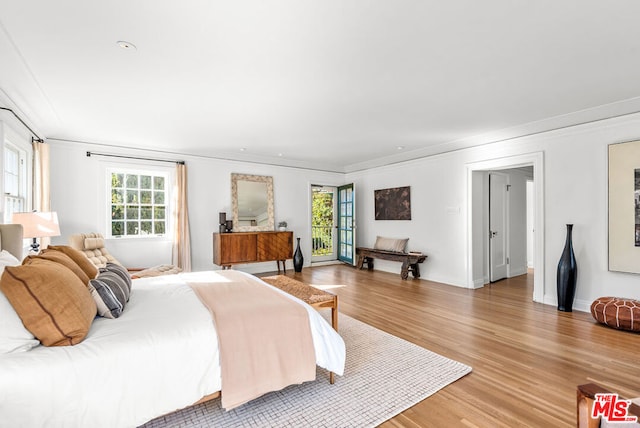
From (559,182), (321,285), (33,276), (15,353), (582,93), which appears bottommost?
(321,285)

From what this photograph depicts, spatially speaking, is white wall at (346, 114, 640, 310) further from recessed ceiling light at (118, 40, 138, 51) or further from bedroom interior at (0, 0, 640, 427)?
recessed ceiling light at (118, 40, 138, 51)

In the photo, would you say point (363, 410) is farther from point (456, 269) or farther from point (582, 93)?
point (456, 269)

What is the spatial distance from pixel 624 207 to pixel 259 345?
436cm

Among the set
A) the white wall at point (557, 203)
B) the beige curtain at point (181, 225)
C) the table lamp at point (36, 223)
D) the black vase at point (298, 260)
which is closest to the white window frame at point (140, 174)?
the beige curtain at point (181, 225)

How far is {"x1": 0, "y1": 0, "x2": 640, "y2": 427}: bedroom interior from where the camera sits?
1979 millimetres

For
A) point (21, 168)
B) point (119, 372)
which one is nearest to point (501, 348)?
point (119, 372)

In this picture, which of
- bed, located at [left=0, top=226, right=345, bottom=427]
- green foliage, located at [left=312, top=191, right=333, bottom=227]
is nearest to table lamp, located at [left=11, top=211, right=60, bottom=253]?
bed, located at [left=0, top=226, right=345, bottom=427]

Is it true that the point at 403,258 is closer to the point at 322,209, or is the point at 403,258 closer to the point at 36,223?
the point at 322,209

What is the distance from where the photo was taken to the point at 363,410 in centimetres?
194

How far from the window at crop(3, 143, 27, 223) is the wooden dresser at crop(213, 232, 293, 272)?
2696 millimetres

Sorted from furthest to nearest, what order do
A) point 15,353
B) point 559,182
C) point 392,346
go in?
point 559,182
point 392,346
point 15,353

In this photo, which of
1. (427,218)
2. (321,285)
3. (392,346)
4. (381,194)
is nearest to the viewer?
(392,346)

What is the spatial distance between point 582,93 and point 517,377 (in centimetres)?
281

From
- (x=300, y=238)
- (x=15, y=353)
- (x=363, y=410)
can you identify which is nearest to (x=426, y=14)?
(x=363, y=410)
